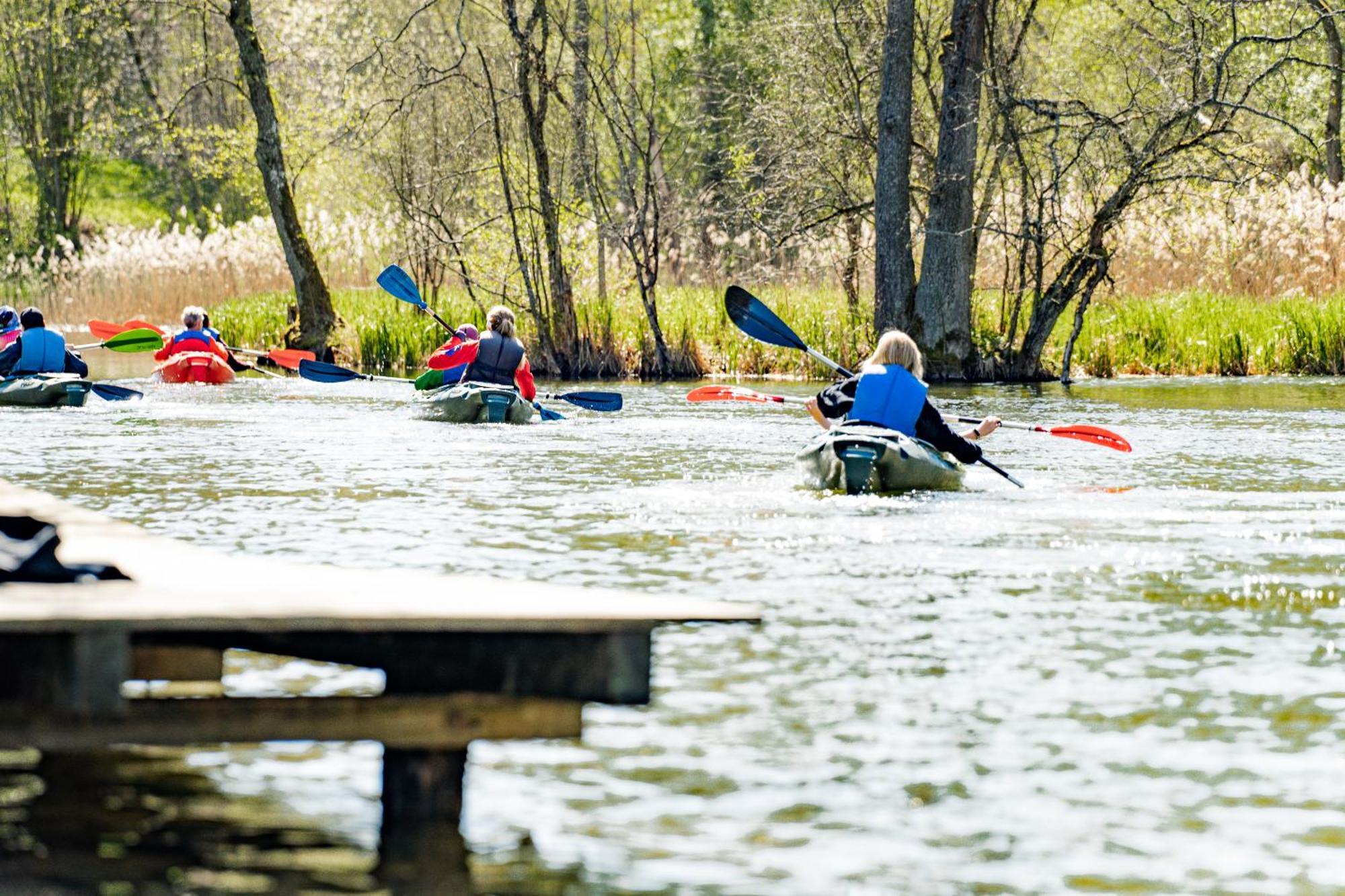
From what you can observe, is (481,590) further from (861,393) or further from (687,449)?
(687,449)

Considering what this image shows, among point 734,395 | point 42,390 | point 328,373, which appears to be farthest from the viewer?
point 328,373

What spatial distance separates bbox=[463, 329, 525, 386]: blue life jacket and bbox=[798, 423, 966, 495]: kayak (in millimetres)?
5518

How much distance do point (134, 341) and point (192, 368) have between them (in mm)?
1401

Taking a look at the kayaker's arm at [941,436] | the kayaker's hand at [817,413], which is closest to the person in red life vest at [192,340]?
the kayaker's hand at [817,413]

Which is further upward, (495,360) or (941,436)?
(495,360)

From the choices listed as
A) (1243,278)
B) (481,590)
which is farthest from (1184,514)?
(1243,278)

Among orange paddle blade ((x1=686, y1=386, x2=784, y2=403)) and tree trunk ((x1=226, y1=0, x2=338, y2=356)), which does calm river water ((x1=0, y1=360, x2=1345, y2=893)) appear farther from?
tree trunk ((x1=226, y1=0, x2=338, y2=356))

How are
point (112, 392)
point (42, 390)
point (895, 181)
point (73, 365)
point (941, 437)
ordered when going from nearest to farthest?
point (941, 437)
point (42, 390)
point (73, 365)
point (112, 392)
point (895, 181)

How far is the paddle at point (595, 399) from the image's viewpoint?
16922 mm

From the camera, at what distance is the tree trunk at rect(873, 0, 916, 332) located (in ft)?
67.3

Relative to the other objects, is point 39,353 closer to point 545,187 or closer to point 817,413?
point 545,187

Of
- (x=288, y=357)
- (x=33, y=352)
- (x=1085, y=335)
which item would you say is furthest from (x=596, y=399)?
(x=1085, y=335)

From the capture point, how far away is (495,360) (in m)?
16.7

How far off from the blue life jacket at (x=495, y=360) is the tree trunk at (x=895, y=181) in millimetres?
5575
